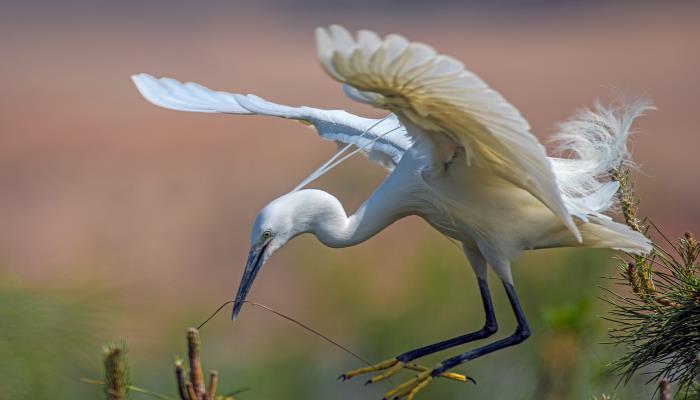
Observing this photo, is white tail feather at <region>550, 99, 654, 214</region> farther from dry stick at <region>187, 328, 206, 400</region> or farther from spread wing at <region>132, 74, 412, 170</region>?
dry stick at <region>187, 328, 206, 400</region>

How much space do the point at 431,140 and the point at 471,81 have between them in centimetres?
49

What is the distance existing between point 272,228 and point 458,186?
1.45ft

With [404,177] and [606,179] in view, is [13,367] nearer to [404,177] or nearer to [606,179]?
[404,177]

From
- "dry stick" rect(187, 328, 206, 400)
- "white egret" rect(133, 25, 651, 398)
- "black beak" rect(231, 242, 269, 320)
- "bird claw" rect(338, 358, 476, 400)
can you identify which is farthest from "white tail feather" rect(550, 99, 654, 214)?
"dry stick" rect(187, 328, 206, 400)

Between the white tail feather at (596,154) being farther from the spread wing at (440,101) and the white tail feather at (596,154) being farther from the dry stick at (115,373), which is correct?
the dry stick at (115,373)

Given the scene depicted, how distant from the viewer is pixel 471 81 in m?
1.78

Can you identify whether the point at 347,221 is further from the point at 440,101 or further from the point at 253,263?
the point at 440,101

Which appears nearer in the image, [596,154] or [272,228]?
[272,228]

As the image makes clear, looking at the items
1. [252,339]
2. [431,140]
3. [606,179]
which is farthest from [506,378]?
[252,339]

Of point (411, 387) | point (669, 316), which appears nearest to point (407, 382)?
point (411, 387)

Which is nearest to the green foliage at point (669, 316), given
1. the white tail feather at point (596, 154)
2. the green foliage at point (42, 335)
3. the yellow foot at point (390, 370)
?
the white tail feather at point (596, 154)

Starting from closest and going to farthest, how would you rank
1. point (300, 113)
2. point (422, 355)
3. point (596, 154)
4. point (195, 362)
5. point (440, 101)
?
1. point (195, 362)
2. point (440, 101)
3. point (596, 154)
4. point (422, 355)
5. point (300, 113)

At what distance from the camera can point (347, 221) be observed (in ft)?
8.34

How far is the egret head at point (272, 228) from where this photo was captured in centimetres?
240
